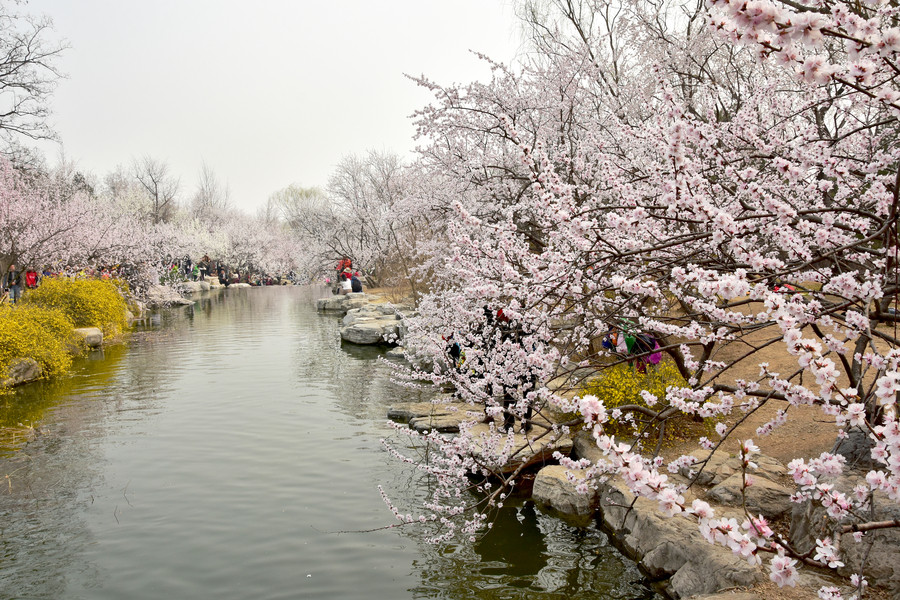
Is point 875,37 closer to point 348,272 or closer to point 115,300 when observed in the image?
point 115,300

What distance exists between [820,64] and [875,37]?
17 centimetres

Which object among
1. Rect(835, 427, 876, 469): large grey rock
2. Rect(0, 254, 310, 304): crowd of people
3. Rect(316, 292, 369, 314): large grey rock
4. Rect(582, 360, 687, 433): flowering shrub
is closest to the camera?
Rect(835, 427, 876, 469): large grey rock

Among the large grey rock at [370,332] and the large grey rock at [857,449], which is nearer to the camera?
the large grey rock at [857,449]

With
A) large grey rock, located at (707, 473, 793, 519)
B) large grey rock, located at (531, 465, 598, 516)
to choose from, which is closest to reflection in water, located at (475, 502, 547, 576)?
large grey rock, located at (531, 465, 598, 516)

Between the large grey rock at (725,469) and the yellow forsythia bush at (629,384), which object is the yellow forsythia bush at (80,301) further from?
the large grey rock at (725,469)

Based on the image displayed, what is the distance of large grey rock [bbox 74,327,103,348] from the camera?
16.4m

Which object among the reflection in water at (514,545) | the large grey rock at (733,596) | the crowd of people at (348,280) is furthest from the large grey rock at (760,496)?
the crowd of people at (348,280)

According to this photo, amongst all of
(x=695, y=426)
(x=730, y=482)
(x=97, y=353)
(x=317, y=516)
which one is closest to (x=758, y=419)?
(x=695, y=426)

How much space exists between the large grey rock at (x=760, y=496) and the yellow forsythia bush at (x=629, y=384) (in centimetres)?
171

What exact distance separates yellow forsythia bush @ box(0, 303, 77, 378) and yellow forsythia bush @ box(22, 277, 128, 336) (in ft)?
6.77

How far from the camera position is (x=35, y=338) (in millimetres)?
13195

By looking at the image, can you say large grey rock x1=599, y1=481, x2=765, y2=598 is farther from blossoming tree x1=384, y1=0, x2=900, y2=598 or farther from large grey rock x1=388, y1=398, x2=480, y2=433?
large grey rock x1=388, y1=398, x2=480, y2=433

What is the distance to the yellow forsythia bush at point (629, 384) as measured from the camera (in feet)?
24.8

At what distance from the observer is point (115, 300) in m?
19.9
